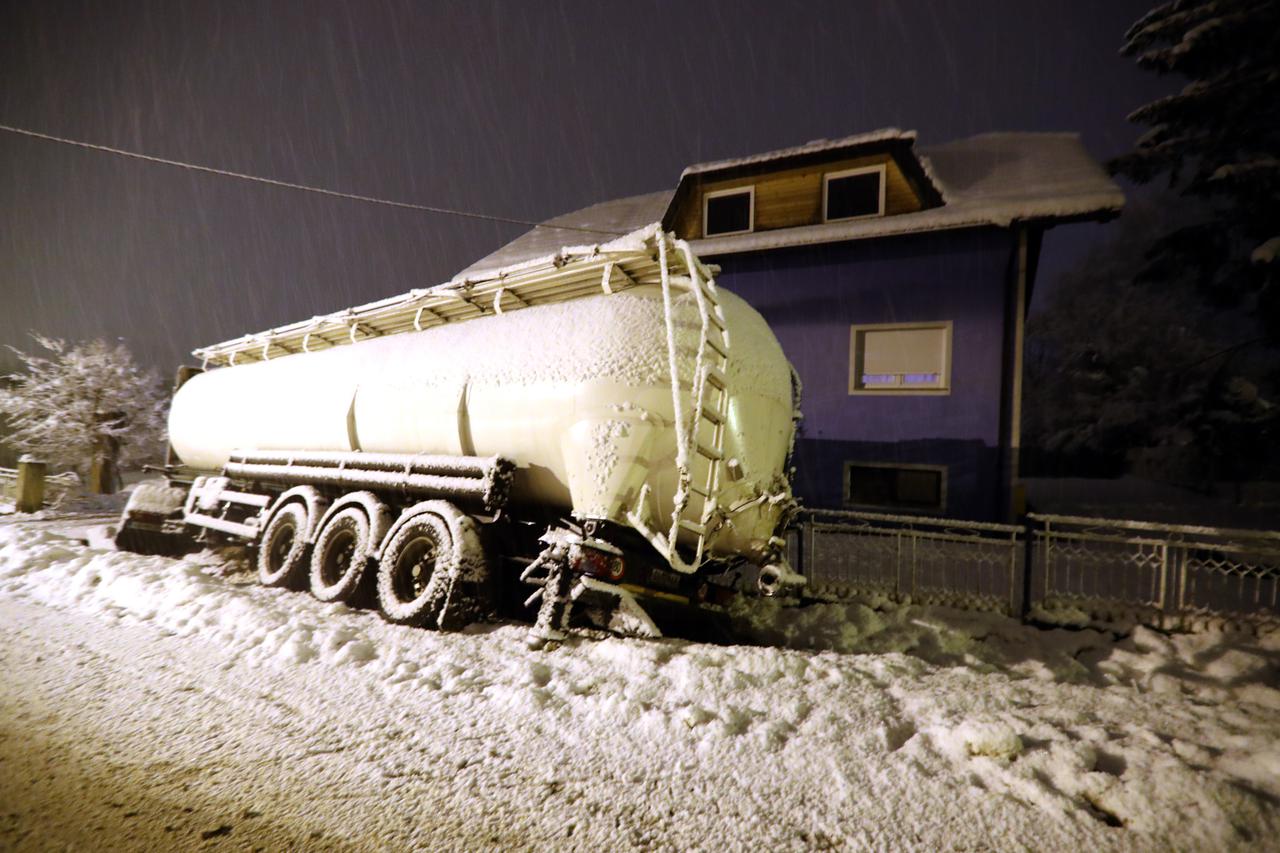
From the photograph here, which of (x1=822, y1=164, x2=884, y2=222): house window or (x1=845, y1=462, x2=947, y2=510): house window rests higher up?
(x1=822, y1=164, x2=884, y2=222): house window

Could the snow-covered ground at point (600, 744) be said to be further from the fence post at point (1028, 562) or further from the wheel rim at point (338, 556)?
the fence post at point (1028, 562)

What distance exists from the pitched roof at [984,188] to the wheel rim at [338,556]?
569cm

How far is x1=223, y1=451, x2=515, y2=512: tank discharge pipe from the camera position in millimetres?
5238

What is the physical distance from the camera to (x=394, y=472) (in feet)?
20.1

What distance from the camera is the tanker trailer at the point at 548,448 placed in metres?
4.58

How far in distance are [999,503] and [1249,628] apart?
19.8 ft

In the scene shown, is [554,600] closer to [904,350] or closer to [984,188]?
[904,350]

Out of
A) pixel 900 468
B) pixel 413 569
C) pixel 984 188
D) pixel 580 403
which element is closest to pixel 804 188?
pixel 984 188

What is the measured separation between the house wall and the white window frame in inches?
3.2

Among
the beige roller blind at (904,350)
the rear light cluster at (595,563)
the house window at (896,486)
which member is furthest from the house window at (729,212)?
the rear light cluster at (595,563)

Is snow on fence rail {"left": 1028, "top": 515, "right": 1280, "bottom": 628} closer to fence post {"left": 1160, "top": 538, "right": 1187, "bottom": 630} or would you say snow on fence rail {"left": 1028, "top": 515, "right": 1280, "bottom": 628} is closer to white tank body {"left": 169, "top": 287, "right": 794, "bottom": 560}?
fence post {"left": 1160, "top": 538, "right": 1187, "bottom": 630}

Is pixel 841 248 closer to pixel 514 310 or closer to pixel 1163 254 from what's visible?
pixel 1163 254

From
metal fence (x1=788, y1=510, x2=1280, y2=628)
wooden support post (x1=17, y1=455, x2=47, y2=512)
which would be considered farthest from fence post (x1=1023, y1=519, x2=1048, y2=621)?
wooden support post (x1=17, y1=455, x2=47, y2=512)

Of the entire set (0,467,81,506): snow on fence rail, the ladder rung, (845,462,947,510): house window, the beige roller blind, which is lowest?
(0,467,81,506): snow on fence rail
